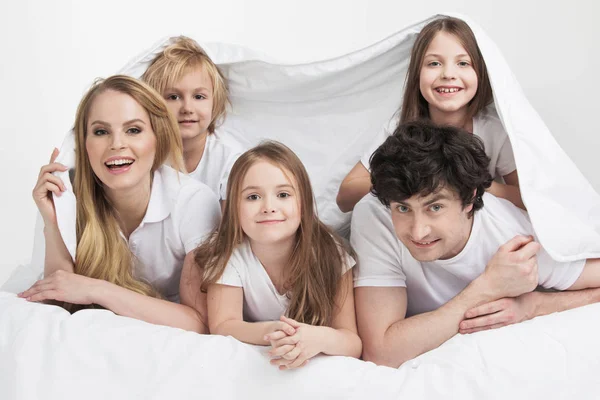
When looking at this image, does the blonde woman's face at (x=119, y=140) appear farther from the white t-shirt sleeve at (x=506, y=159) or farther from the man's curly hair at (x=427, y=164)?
the white t-shirt sleeve at (x=506, y=159)

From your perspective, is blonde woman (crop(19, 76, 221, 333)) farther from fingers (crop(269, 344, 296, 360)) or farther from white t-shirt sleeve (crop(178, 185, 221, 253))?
fingers (crop(269, 344, 296, 360))

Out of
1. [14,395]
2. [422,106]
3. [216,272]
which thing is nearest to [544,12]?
[422,106]

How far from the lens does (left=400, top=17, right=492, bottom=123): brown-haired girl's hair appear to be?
252 centimetres

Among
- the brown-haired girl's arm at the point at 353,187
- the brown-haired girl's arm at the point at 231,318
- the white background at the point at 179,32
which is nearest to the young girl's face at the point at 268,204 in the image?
the brown-haired girl's arm at the point at 231,318

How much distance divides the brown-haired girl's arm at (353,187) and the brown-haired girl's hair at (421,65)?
18cm

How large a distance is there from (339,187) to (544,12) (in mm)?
1370

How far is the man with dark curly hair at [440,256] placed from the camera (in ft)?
7.02

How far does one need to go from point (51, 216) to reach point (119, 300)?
29cm

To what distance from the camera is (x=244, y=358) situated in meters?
2.08

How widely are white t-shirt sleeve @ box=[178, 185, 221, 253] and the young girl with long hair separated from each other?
254 millimetres

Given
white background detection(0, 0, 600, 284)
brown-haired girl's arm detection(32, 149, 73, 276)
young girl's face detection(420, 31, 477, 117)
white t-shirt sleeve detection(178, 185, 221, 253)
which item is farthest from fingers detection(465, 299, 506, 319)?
white background detection(0, 0, 600, 284)

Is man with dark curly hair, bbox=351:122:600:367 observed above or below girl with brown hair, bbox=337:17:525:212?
below

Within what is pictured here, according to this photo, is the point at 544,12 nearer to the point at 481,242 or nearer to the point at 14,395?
the point at 481,242

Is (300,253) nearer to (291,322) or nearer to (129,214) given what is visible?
(291,322)
